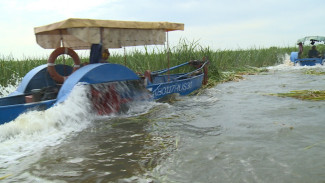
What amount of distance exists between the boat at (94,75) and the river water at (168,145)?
0.26m

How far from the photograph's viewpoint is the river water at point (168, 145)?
2.68 meters

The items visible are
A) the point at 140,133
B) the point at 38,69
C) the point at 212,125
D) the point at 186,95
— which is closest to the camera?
the point at 140,133

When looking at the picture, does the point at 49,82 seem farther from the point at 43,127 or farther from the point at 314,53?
the point at 314,53

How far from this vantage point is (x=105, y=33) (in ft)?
17.9

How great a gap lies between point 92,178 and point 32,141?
170 cm

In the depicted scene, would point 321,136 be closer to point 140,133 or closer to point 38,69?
point 140,133

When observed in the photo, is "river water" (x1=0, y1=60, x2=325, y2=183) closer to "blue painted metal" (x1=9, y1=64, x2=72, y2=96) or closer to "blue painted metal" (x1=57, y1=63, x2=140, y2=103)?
"blue painted metal" (x1=57, y1=63, x2=140, y2=103)

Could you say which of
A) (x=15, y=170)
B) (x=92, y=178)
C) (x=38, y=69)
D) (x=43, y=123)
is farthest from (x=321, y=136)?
(x=38, y=69)

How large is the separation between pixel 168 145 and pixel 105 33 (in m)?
2.89

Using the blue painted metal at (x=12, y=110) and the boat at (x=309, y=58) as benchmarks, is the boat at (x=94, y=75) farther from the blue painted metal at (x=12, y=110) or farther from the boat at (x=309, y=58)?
the boat at (x=309, y=58)

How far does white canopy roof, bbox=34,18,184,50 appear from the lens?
16.5 ft

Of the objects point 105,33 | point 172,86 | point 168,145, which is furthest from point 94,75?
point 172,86

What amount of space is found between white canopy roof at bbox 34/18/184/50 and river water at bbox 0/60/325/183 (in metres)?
1.13

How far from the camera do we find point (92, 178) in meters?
2.62
